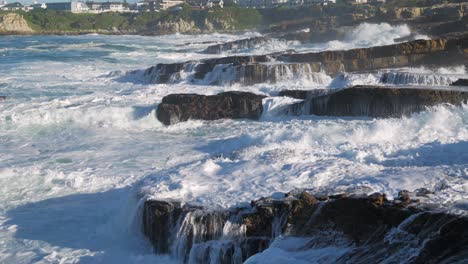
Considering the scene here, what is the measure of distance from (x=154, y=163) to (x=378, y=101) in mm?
7278

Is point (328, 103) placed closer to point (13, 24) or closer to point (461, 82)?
point (461, 82)

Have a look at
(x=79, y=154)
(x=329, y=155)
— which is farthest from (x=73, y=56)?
(x=329, y=155)

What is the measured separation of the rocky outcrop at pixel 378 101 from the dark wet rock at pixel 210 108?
137cm

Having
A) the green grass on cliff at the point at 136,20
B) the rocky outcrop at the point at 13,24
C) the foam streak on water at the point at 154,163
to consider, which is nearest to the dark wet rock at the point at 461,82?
the foam streak on water at the point at 154,163

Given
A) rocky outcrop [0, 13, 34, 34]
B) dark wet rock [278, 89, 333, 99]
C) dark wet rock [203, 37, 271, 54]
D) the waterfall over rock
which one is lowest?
dark wet rock [278, 89, 333, 99]

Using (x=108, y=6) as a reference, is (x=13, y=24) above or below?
below

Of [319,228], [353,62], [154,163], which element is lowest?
[154,163]

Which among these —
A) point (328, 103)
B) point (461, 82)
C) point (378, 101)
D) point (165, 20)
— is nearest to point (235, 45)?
point (461, 82)

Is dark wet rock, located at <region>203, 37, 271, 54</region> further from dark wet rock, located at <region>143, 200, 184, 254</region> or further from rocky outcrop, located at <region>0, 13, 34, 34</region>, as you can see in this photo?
rocky outcrop, located at <region>0, 13, 34, 34</region>

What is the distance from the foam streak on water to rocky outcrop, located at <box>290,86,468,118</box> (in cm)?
58

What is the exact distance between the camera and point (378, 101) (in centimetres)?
1714

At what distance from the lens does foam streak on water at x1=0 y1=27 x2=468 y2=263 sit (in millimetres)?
9383

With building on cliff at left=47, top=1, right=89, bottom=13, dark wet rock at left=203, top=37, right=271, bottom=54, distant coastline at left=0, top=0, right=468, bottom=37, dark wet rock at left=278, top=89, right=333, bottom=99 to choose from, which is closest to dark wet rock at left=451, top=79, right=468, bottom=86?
dark wet rock at left=278, top=89, right=333, bottom=99

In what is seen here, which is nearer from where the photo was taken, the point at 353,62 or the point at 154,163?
the point at 154,163
